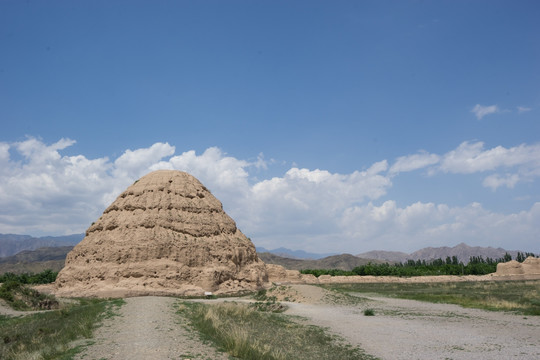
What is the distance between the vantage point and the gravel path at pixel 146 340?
884 cm

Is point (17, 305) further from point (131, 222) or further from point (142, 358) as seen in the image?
point (142, 358)

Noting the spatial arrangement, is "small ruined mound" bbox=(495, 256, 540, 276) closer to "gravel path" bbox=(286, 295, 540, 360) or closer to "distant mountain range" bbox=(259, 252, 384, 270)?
"gravel path" bbox=(286, 295, 540, 360)

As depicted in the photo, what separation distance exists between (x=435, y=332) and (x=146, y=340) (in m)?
11.4

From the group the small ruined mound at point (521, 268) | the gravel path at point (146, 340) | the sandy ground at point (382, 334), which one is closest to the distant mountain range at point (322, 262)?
the small ruined mound at point (521, 268)

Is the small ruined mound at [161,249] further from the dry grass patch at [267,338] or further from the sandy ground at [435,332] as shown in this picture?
the dry grass patch at [267,338]

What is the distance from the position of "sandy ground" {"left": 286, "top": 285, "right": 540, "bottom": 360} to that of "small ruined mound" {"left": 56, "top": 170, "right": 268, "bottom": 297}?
12125 mm

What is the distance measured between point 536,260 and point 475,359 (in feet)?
206

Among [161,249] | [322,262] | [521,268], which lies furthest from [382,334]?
[322,262]

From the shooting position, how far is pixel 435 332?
A: 15.2m

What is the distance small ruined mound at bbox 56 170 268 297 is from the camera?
1224 inches

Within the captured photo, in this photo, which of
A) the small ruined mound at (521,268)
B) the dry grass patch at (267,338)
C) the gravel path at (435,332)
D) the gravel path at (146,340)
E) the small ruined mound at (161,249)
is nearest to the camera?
the gravel path at (146,340)

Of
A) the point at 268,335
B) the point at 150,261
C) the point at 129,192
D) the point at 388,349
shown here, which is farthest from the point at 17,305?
the point at 388,349

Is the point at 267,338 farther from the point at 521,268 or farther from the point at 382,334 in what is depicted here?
the point at 521,268

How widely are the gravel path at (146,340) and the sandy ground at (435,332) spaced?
5711mm
